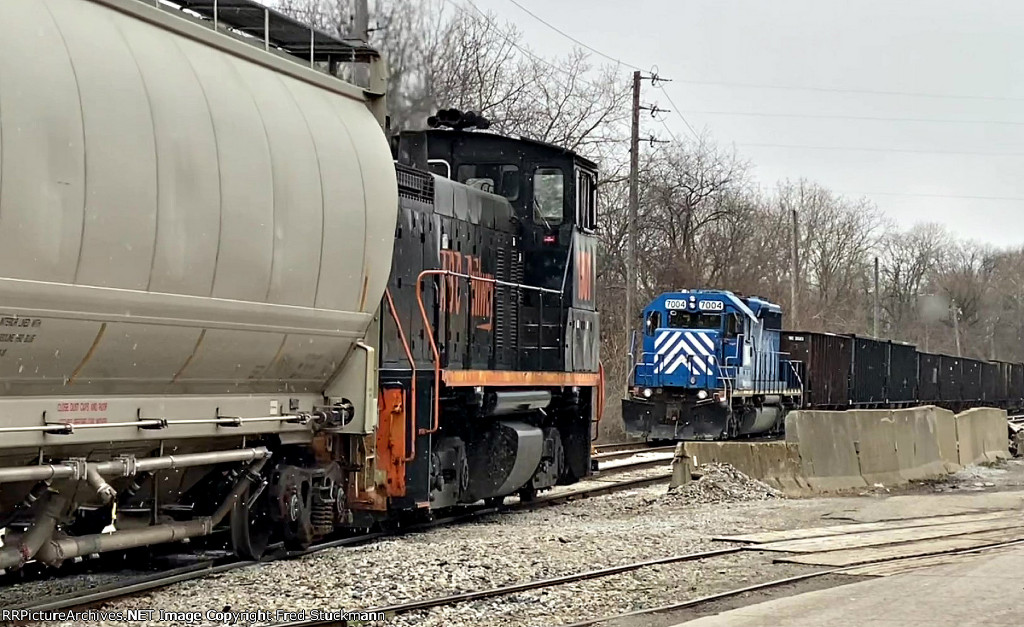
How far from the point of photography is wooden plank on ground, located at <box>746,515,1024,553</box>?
37.8 feet

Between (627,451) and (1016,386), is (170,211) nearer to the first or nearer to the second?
(627,451)

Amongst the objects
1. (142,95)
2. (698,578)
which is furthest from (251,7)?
(698,578)

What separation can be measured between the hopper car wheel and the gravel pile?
7171mm

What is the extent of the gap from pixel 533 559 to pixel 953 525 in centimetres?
590

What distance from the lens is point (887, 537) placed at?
12.3 meters

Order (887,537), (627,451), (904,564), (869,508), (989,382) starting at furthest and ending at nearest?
(989,382) → (627,451) → (869,508) → (887,537) → (904,564)

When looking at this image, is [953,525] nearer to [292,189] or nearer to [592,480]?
[592,480]

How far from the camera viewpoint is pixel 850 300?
260 ft

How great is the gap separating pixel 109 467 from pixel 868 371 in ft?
105

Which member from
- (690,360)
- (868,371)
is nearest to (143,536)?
(690,360)

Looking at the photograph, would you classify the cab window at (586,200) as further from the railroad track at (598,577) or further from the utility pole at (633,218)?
the utility pole at (633,218)

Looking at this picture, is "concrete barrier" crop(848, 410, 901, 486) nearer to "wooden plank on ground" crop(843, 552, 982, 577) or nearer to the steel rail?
the steel rail

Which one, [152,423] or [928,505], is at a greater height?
[152,423]

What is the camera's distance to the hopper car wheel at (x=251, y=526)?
9.39 meters
